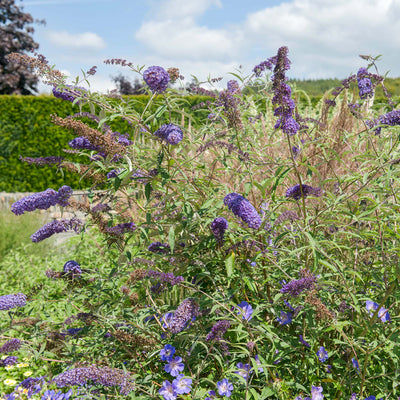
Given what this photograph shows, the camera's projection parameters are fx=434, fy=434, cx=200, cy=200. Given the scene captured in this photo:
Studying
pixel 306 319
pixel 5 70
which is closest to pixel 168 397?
pixel 306 319

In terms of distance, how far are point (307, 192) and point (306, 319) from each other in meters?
0.73

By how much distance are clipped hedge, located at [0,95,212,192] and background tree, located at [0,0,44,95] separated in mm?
10511

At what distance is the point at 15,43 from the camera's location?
76.9 feet

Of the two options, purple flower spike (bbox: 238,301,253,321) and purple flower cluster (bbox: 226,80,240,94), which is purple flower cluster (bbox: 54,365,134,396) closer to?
purple flower spike (bbox: 238,301,253,321)

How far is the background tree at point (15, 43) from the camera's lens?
2228 centimetres

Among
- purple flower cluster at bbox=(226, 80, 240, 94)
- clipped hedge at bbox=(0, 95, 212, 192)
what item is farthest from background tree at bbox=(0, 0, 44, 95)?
purple flower cluster at bbox=(226, 80, 240, 94)

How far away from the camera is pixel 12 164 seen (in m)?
12.3

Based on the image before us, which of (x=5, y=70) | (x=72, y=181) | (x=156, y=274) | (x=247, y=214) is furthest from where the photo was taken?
(x=5, y=70)

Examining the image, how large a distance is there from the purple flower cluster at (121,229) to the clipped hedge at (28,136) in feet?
33.2

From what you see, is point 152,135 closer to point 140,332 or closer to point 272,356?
point 140,332

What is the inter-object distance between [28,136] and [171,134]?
38.2 feet

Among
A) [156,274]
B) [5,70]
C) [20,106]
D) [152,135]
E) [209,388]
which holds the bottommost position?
[209,388]

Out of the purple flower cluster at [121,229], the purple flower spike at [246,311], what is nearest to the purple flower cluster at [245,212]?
the purple flower spike at [246,311]

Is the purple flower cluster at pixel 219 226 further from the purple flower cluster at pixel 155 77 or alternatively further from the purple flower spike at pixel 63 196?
the purple flower spike at pixel 63 196
